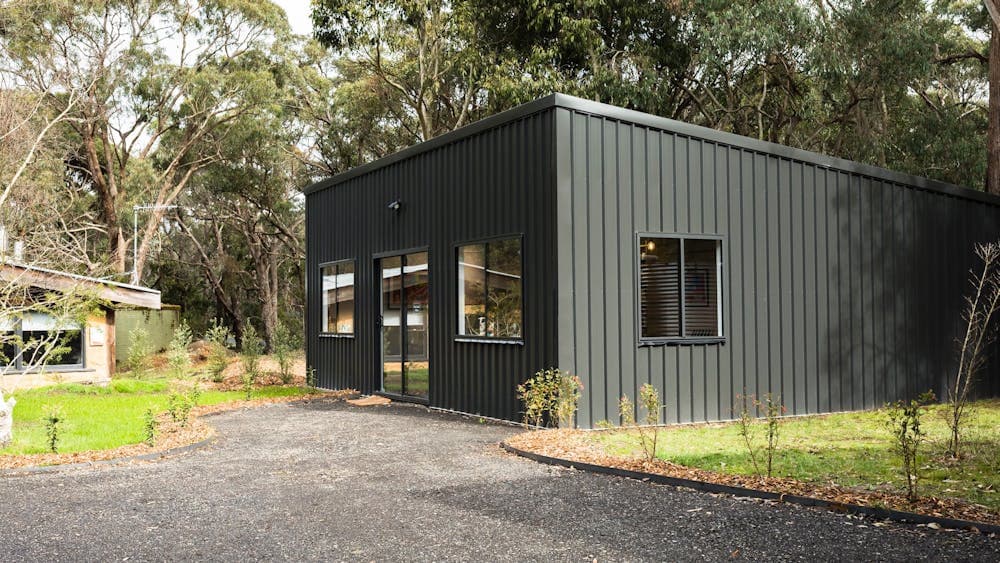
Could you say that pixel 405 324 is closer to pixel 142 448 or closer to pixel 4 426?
pixel 142 448

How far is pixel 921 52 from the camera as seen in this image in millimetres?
18703

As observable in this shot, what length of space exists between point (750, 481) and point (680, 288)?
156 inches

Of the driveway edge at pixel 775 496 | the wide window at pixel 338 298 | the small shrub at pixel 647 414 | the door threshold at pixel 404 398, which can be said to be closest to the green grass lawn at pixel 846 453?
the small shrub at pixel 647 414

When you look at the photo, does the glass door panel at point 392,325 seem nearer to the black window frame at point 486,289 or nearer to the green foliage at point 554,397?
the black window frame at point 486,289

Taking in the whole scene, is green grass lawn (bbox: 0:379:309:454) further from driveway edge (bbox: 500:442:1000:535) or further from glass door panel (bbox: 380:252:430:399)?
driveway edge (bbox: 500:442:1000:535)

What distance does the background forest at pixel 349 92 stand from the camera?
64.2ft

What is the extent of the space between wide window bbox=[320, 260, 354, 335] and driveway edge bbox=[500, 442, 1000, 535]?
7.08 meters

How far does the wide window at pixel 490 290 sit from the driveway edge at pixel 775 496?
8.35ft

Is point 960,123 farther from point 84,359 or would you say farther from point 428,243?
point 84,359

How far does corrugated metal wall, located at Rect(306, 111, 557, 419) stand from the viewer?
30.7ft

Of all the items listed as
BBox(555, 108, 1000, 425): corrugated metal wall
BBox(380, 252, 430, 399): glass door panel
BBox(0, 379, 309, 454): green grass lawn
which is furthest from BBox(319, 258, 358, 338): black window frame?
BBox(555, 108, 1000, 425): corrugated metal wall

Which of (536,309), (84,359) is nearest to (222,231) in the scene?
(84,359)

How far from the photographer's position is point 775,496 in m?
5.63

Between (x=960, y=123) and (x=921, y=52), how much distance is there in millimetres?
3865
